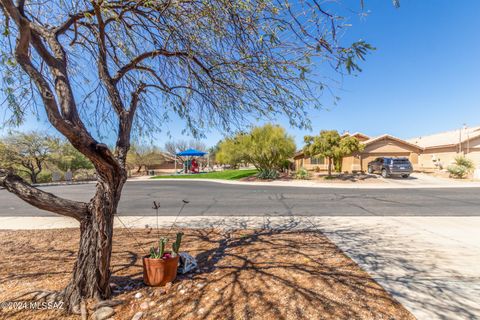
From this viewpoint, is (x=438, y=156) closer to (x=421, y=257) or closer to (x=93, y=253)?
(x=421, y=257)

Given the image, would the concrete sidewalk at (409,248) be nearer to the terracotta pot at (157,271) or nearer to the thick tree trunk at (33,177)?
the terracotta pot at (157,271)

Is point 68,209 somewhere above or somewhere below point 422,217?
above

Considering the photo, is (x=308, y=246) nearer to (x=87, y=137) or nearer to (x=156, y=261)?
(x=156, y=261)

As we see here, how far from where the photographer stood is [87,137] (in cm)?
256

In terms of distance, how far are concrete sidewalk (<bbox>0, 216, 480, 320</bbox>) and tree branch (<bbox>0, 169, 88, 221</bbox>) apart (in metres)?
4.14

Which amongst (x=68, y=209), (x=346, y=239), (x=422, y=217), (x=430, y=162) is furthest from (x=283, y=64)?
(x=430, y=162)

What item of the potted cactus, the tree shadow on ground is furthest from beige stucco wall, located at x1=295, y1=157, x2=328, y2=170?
the potted cactus

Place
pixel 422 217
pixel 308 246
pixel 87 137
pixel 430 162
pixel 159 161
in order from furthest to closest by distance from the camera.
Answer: pixel 159 161 → pixel 430 162 → pixel 422 217 → pixel 308 246 → pixel 87 137

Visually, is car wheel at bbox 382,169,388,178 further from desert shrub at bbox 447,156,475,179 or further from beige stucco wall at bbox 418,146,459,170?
beige stucco wall at bbox 418,146,459,170

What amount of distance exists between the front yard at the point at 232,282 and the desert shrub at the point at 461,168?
22634 mm

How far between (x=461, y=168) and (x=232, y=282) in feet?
83.5

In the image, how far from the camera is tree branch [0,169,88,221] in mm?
2547

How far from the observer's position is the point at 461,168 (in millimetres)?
20203

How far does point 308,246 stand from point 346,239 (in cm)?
115
